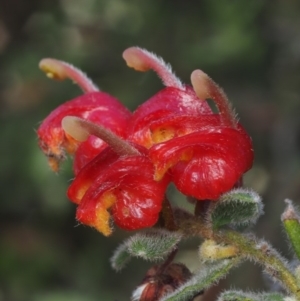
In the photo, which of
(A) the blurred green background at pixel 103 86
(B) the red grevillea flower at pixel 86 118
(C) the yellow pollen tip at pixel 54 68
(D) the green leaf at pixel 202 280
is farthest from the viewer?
(A) the blurred green background at pixel 103 86

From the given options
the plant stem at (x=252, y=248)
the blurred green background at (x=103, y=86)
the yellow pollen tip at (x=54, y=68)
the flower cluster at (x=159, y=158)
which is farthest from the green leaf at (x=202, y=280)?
the blurred green background at (x=103, y=86)

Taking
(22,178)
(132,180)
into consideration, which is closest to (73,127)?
(132,180)

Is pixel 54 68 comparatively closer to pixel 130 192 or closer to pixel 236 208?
pixel 130 192

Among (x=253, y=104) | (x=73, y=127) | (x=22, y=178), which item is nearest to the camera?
(x=73, y=127)

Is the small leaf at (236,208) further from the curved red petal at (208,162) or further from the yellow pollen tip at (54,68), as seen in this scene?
the yellow pollen tip at (54,68)

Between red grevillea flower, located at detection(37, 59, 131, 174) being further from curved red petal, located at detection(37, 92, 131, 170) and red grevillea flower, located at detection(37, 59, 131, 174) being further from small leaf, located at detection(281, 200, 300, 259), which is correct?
small leaf, located at detection(281, 200, 300, 259)

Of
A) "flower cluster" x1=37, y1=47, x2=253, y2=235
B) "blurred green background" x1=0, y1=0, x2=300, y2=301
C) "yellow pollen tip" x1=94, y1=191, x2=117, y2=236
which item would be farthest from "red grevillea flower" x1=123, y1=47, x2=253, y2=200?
"blurred green background" x1=0, y1=0, x2=300, y2=301

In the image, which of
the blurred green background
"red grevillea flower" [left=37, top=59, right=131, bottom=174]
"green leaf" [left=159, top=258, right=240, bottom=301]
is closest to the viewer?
"green leaf" [left=159, top=258, right=240, bottom=301]

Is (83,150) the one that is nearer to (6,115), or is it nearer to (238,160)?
(238,160)
